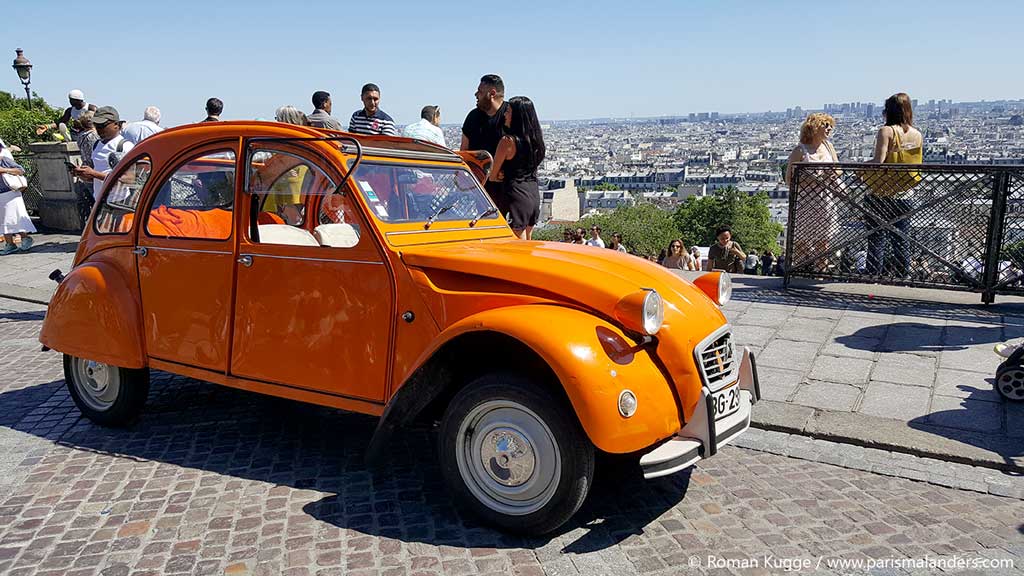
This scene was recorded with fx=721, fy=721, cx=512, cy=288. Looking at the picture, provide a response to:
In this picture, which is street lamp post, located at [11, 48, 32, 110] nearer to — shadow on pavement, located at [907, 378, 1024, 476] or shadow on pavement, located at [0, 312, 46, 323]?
shadow on pavement, located at [0, 312, 46, 323]

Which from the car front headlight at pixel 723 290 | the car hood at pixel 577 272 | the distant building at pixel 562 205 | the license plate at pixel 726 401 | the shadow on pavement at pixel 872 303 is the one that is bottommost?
the distant building at pixel 562 205

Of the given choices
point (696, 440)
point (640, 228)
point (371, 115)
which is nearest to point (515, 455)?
point (696, 440)

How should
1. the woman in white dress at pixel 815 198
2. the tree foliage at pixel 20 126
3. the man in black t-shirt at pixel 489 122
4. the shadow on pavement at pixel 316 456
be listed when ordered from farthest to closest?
the tree foliage at pixel 20 126
the woman in white dress at pixel 815 198
the man in black t-shirt at pixel 489 122
the shadow on pavement at pixel 316 456

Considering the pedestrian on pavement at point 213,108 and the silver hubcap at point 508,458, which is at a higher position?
the pedestrian on pavement at point 213,108

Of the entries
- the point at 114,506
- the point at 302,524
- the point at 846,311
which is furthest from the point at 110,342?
the point at 846,311

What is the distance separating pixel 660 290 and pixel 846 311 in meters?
4.89

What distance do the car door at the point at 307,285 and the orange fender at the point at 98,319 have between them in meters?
0.86

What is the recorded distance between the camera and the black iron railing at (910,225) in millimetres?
7785

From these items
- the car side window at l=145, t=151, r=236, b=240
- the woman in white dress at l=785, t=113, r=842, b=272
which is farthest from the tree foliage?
the woman in white dress at l=785, t=113, r=842, b=272

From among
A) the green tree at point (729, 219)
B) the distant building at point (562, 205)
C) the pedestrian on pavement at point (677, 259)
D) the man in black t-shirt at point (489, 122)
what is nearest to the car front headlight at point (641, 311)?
the man in black t-shirt at point (489, 122)

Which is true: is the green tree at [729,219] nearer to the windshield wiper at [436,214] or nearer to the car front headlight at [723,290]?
the car front headlight at [723,290]

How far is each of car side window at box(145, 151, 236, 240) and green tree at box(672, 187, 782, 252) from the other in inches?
2875

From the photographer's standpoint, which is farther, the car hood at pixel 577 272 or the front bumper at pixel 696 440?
the car hood at pixel 577 272

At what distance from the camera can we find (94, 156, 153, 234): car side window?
190 inches
